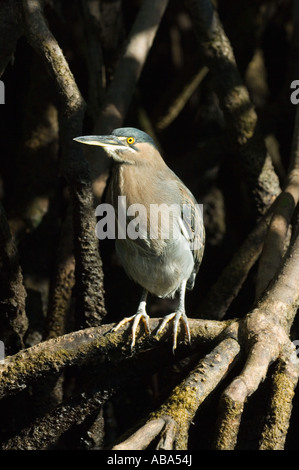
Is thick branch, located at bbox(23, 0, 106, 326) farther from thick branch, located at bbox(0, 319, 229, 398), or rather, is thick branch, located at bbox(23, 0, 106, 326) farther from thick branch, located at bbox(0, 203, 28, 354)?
thick branch, located at bbox(0, 319, 229, 398)

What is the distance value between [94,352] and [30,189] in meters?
1.67

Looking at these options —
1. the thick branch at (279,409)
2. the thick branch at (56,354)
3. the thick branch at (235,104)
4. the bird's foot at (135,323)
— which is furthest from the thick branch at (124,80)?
the thick branch at (279,409)

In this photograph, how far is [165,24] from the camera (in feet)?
15.9

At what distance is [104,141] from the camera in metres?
2.65

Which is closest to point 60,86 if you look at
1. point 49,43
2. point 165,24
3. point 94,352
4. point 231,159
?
point 49,43

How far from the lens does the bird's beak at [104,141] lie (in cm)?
255

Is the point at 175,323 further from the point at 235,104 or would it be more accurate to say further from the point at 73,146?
the point at 235,104

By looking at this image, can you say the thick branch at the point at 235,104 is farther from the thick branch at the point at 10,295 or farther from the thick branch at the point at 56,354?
the thick branch at the point at 10,295

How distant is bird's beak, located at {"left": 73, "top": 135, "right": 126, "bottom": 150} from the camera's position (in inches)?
100

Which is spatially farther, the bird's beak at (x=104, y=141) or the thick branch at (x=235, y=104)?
the thick branch at (x=235, y=104)

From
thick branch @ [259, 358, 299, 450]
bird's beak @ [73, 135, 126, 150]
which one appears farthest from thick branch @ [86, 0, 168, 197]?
thick branch @ [259, 358, 299, 450]
